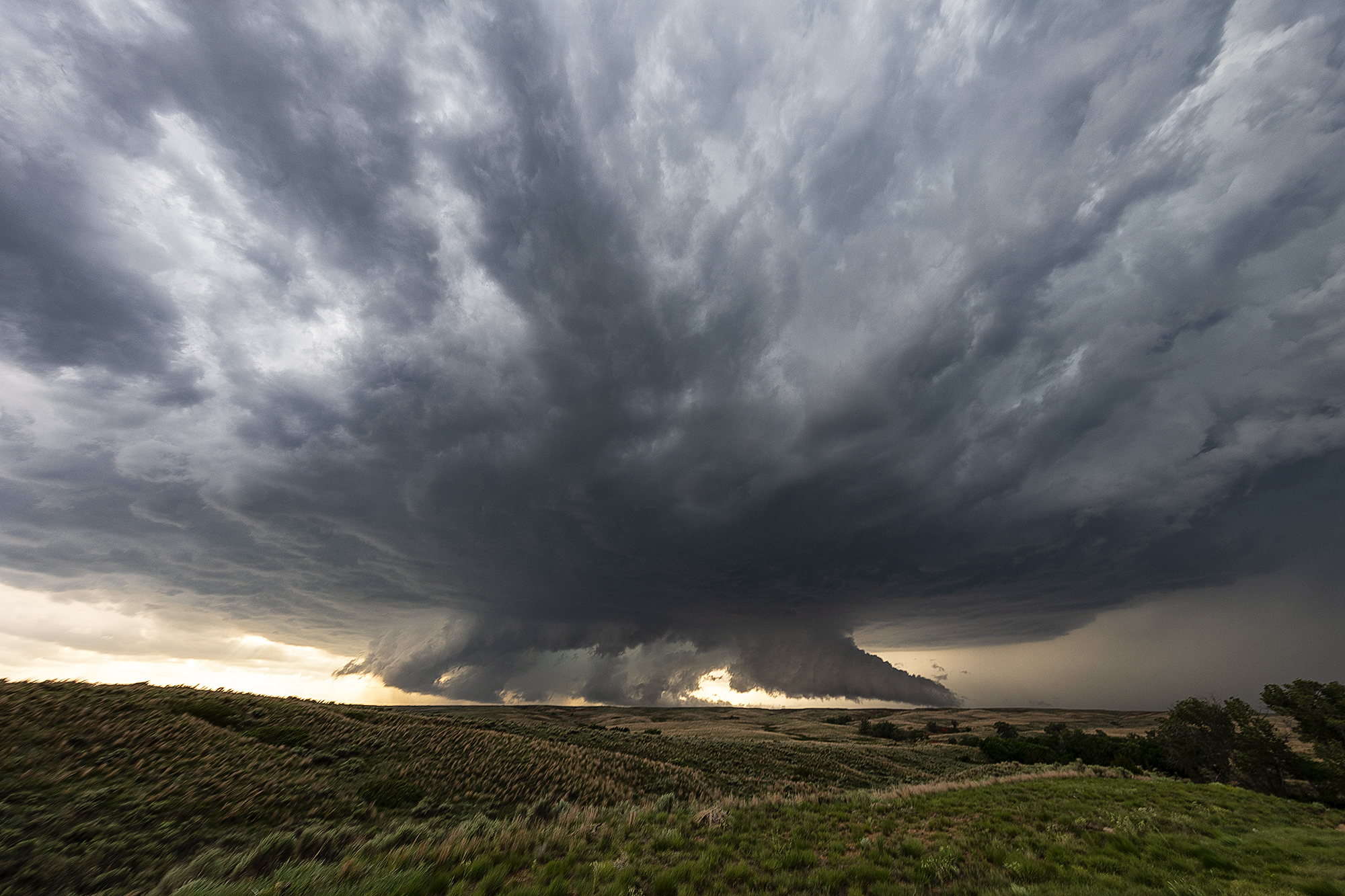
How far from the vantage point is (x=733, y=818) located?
19.5 meters

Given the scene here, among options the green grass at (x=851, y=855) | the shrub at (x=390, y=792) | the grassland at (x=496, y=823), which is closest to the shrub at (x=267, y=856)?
the grassland at (x=496, y=823)

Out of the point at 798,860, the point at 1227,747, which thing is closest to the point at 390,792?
the point at 798,860

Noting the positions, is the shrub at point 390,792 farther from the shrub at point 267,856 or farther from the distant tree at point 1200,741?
the distant tree at point 1200,741

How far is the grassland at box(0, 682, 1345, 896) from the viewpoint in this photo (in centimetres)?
1289

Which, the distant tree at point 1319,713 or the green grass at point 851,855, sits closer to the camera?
the green grass at point 851,855

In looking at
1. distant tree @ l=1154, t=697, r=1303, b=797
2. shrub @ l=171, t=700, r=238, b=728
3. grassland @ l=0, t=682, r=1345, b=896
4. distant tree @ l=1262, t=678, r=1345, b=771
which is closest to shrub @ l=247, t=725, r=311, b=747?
grassland @ l=0, t=682, r=1345, b=896

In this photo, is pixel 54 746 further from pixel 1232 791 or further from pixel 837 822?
pixel 1232 791

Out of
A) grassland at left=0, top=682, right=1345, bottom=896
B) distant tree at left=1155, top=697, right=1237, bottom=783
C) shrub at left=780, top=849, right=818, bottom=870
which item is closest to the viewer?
grassland at left=0, top=682, right=1345, bottom=896

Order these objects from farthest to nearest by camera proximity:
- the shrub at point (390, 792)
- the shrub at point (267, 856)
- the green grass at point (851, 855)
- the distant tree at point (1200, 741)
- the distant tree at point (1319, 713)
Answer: the distant tree at point (1200, 741)
the distant tree at point (1319, 713)
the shrub at point (390, 792)
the shrub at point (267, 856)
the green grass at point (851, 855)

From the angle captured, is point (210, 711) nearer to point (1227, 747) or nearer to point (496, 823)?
point (496, 823)

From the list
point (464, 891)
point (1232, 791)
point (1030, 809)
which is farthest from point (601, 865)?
point (1232, 791)

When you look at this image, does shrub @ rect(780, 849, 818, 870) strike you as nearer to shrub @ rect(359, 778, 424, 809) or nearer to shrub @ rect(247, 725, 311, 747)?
shrub @ rect(359, 778, 424, 809)

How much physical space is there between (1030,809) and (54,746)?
44718mm

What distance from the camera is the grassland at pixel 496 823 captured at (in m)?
12.9
